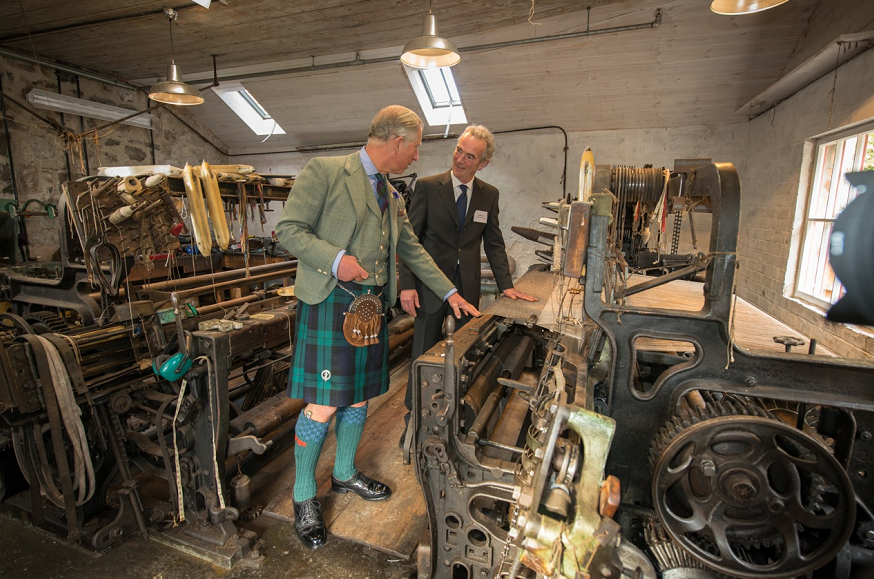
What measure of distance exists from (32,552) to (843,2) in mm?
5808

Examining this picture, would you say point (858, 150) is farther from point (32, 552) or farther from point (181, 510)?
point (32, 552)

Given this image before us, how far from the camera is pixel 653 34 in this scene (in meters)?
4.36

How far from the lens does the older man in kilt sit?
169 centimetres

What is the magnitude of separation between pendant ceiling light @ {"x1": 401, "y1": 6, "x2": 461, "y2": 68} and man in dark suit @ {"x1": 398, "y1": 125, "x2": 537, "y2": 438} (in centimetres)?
113

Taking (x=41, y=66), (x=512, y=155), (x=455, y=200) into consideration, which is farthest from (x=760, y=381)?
(x=41, y=66)

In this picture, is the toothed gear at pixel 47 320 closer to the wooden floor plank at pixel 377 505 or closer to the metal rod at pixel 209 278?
the metal rod at pixel 209 278

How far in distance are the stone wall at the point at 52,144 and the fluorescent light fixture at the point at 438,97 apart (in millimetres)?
4077

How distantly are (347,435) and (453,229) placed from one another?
121 cm

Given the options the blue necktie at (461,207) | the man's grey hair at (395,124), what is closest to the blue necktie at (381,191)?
the man's grey hair at (395,124)

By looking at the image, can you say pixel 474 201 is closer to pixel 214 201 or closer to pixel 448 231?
pixel 448 231

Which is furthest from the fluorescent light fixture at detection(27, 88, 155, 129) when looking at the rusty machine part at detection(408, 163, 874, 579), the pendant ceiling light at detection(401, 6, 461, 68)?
the rusty machine part at detection(408, 163, 874, 579)

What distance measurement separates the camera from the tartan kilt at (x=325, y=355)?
1.78m

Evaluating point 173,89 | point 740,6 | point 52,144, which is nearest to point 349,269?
point 740,6

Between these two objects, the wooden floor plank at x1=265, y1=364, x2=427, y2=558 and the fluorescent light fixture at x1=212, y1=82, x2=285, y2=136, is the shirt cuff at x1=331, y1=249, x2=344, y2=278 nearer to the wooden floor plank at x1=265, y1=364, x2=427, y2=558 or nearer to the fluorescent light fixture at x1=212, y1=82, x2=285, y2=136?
the wooden floor plank at x1=265, y1=364, x2=427, y2=558
